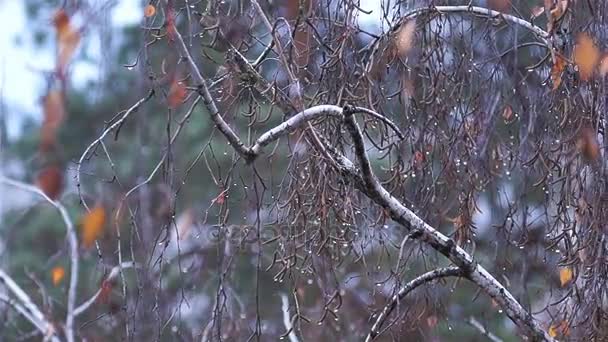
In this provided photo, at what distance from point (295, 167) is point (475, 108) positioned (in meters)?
0.63

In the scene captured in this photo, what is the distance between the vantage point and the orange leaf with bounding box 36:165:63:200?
1.80 m

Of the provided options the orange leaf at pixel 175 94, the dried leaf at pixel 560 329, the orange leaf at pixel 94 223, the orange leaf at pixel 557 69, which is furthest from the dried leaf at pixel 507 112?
the orange leaf at pixel 94 223

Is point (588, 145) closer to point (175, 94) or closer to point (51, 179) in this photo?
point (175, 94)

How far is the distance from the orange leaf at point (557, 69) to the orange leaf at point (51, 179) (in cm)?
166

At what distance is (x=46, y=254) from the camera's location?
970 centimetres

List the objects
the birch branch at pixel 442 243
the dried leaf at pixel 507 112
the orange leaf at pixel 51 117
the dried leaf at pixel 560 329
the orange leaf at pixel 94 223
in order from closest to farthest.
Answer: the orange leaf at pixel 51 117 < the orange leaf at pixel 94 223 < the birch branch at pixel 442 243 < the dried leaf at pixel 560 329 < the dried leaf at pixel 507 112

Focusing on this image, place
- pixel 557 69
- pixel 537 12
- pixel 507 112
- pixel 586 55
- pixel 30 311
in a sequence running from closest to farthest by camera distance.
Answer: pixel 586 55 < pixel 557 69 < pixel 537 12 < pixel 507 112 < pixel 30 311

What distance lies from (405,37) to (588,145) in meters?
0.60

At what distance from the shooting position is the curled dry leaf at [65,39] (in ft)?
6.03

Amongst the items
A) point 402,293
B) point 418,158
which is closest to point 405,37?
point 418,158

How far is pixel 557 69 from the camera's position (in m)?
3.02

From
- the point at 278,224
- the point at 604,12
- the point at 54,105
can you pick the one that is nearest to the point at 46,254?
the point at 278,224

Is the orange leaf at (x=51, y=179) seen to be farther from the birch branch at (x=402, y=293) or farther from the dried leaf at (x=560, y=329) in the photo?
the dried leaf at (x=560, y=329)

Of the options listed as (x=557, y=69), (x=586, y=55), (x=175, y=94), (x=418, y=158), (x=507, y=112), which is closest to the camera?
(x=175, y=94)
